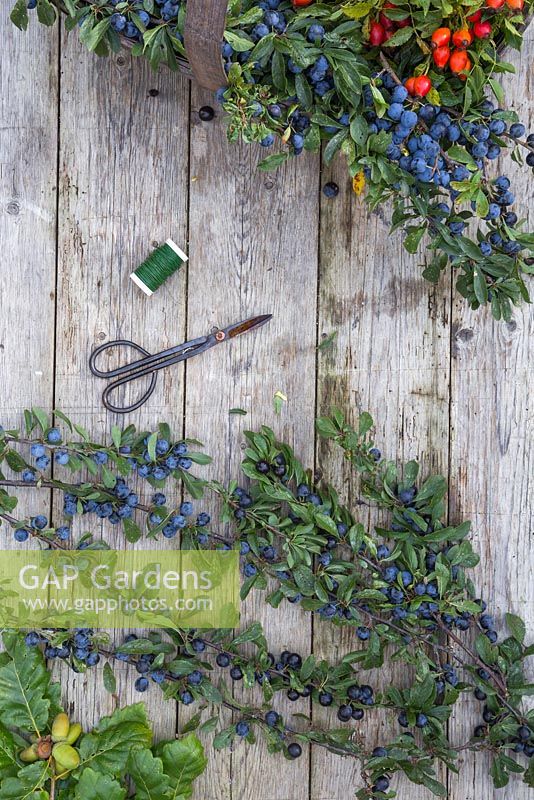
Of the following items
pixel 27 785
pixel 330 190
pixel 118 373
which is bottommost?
pixel 27 785

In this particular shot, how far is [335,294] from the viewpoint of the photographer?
142 cm

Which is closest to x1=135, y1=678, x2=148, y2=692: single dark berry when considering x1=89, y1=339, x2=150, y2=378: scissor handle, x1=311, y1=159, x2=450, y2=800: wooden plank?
x1=311, y1=159, x2=450, y2=800: wooden plank

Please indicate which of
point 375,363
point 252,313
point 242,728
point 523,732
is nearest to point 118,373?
point 252,313

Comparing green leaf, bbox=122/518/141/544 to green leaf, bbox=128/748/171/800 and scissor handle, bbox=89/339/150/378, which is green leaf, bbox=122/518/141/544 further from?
green leaf, bbox=128/748/171/800

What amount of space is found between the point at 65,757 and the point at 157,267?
0.90 metres

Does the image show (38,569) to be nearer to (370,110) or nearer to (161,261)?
(161,261)

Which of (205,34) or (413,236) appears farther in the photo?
(413,236)

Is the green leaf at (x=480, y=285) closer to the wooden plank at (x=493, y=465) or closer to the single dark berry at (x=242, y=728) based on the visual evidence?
the wooden plank at (x=493, y=465)

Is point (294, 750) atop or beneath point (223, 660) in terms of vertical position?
beneath

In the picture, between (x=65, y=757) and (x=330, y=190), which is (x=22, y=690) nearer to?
(x=65, y=757)

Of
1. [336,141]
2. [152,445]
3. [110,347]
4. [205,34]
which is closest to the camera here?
[205,34]

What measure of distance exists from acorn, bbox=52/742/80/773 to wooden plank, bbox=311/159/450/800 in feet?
1.45

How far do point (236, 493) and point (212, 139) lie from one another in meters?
0.66

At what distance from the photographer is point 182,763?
1378 mm
